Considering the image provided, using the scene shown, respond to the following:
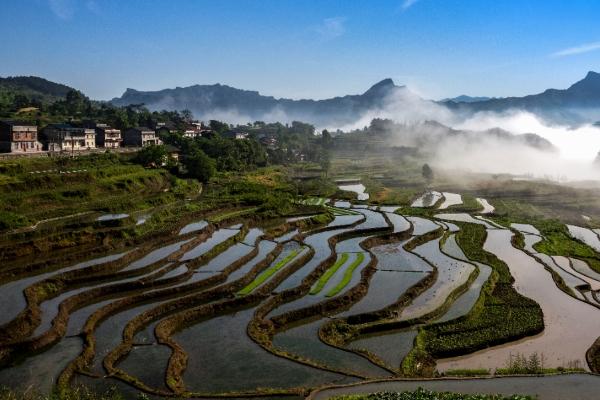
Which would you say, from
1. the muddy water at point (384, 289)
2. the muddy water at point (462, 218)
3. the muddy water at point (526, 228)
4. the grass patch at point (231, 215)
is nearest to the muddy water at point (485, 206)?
the muddy water at point (462, 218)

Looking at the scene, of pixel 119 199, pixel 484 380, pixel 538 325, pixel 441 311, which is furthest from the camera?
pixel 119 199

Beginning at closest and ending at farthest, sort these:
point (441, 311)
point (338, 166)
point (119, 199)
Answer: point (441, 311) → point (119, 199) → point (338, 166)

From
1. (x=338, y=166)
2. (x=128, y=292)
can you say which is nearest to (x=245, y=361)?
(x=128, y=292)

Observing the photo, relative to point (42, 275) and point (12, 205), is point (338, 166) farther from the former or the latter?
point (42, 275)

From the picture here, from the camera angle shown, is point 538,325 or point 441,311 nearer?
point 538,325

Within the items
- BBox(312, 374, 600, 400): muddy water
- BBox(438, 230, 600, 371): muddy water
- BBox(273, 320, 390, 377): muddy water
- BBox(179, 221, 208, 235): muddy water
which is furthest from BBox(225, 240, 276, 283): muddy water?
BBox(438, 230, 600, 371): muddy water

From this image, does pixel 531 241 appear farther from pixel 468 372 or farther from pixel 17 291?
pixel 17 291

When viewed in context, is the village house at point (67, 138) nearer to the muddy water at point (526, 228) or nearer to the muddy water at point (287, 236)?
the muddy water at point (287, 236)
